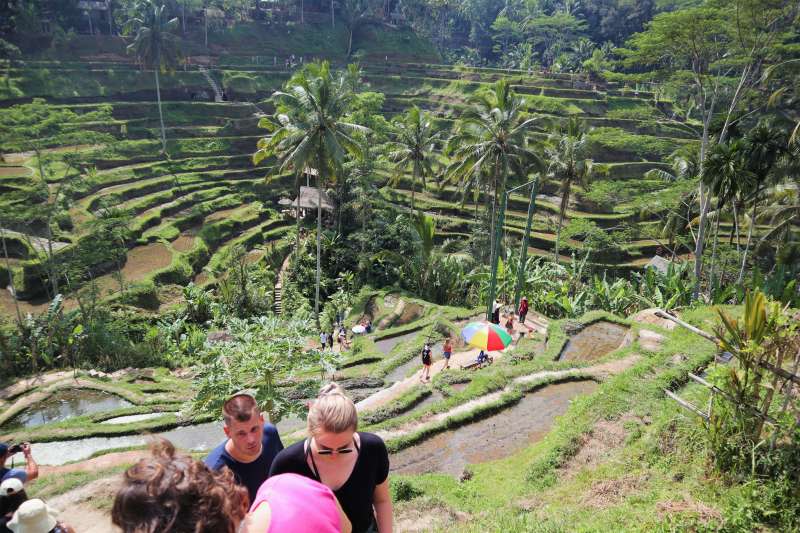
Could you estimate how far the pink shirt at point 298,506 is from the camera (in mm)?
1809

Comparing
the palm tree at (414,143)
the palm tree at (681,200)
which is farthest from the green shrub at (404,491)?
the palm tree at (414,143)

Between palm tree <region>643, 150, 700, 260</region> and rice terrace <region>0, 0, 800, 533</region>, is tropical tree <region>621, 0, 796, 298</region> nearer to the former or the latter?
rice terrace <region>0, 0, 800, 533</region>

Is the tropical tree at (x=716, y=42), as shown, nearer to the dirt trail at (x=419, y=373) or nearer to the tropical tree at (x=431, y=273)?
the dirt trail at (x=419, y=373)

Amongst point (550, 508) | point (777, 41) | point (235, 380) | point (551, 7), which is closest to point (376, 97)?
point (777, 41)

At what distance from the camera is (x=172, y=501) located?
61.2 inches

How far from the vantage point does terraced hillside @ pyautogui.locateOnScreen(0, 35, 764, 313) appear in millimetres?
21547

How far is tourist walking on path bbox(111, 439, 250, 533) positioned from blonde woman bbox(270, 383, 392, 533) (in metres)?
0.93

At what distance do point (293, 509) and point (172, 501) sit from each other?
17.8 inches

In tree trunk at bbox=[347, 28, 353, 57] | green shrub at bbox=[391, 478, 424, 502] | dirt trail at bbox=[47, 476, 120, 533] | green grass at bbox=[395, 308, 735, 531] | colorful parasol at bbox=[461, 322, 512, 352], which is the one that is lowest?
dirt trail at bbox=[47, 476, 120, 533]

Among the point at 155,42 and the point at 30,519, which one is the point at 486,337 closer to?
the point at 30,519

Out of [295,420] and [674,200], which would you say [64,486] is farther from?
[674,200]

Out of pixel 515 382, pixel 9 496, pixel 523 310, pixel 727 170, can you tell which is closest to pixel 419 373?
pixel 515 382

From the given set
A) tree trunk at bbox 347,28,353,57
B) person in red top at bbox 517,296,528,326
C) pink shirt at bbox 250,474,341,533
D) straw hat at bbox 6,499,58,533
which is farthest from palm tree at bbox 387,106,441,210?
tree trunk at bbox 347,28,353,57

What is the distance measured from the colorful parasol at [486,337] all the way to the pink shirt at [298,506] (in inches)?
414
